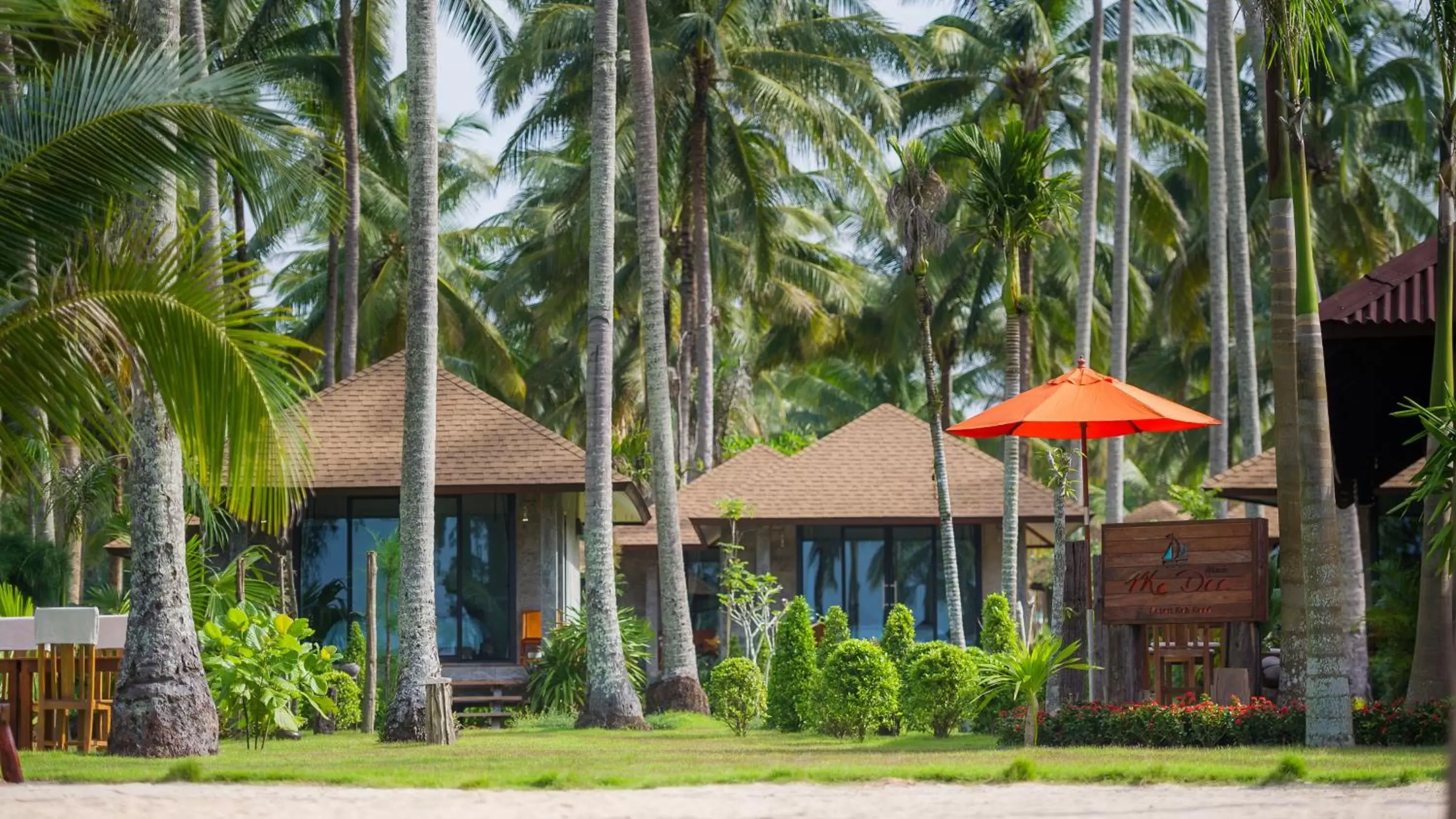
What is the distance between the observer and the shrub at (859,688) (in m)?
15.4

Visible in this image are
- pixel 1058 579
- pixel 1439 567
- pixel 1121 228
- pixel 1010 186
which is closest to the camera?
pixel 1439 567

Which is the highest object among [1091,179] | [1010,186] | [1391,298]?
[1091,179]

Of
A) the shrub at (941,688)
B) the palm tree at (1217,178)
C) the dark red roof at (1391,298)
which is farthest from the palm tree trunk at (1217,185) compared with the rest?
the shrub at (941,688)

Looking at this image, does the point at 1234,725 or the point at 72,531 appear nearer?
the point at 1234,725

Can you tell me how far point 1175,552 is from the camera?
13781mm

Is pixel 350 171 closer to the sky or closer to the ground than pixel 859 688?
closer to the sky

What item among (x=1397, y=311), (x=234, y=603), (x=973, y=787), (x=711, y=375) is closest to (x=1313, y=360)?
(x=1397, y=311)

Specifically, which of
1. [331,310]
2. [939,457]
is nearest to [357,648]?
[939,457]

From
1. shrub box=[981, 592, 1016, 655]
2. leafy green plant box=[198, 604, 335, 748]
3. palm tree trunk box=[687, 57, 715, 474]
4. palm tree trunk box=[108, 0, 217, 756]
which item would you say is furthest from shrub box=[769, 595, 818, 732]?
palm tree trunk box=[687, 57, 715, 474]

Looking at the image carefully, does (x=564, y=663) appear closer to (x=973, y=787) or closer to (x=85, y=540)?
(x=973, y=787)

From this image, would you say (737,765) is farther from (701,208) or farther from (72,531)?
(701,208)

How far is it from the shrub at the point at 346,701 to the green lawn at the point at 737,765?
3565mm

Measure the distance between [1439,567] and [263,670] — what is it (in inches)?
360

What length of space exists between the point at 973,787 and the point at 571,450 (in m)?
12.8
